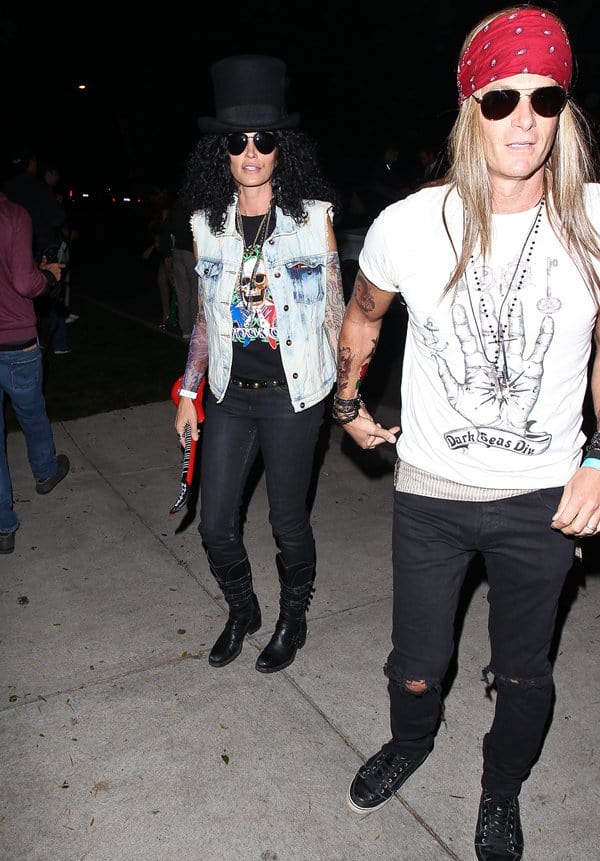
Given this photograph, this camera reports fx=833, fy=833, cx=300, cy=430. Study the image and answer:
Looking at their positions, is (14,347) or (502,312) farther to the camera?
(14,347)

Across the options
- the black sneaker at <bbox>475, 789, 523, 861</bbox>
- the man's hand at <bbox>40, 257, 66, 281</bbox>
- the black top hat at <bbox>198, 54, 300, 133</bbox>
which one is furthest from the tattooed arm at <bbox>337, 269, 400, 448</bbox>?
the man's hand at <bbox>40, 257, 66, 281</bbox>

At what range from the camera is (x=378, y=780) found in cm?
289

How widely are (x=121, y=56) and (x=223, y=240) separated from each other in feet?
113

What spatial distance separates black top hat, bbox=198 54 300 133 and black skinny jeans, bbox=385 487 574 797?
1.62m

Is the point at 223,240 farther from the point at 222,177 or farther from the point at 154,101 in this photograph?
the point at 154,101

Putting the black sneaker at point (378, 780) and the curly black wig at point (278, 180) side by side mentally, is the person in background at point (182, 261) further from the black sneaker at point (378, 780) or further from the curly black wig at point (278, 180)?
the black sneaker at point (378, 780)

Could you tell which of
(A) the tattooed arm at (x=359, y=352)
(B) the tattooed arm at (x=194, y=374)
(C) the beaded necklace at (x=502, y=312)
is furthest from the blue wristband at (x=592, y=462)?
(B) the tattooed arm at (x=194, y=374)

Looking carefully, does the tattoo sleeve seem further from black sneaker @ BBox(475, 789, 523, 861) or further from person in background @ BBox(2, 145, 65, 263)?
person in background @ BBox(2, 145, 65, 263)

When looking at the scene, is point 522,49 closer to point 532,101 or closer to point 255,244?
point 532,101

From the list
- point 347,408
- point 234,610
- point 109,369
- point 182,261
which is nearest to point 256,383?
point 347,408

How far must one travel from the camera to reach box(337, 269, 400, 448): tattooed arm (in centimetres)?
267

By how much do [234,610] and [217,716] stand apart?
51 cm

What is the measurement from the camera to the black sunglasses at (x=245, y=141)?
10.5 ft

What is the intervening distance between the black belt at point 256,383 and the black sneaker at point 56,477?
9.10ft
